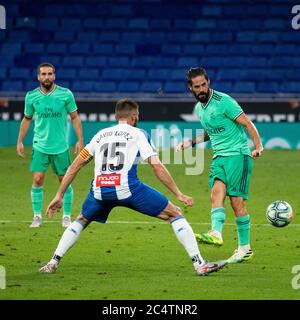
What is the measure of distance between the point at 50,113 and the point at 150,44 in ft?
73.6

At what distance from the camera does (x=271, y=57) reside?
124ft

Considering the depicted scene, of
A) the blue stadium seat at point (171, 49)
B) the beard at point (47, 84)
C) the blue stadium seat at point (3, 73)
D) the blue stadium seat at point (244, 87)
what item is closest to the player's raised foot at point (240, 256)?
the beard at point (47, 84)

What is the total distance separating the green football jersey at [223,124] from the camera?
13.0 m

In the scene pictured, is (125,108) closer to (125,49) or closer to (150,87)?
(150,87)

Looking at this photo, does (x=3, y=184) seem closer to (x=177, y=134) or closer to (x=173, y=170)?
(x=173, y=170)

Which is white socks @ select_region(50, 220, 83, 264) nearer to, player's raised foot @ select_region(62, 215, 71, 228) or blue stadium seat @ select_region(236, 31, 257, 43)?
player's raised foot @ select_region(62, 215, 71, 228)

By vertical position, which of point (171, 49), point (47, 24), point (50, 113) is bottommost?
point (50, 113)

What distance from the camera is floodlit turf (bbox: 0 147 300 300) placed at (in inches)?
421

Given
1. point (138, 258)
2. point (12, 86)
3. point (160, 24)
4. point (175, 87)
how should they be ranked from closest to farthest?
1. point (138, 258)
2. point (175, 87)
3. point (12, 86)
4. point (160, 24)

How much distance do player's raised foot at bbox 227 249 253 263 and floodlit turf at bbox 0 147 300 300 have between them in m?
0.11

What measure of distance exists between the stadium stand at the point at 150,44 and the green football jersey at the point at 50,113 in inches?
762

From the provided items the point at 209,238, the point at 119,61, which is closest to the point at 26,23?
the point at 119,61

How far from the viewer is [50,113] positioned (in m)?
16.6

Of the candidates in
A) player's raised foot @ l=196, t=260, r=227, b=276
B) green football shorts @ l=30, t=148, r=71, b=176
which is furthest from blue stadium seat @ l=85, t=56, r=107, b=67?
player's raised foot @ l=196, t=260, r=227, b=276
